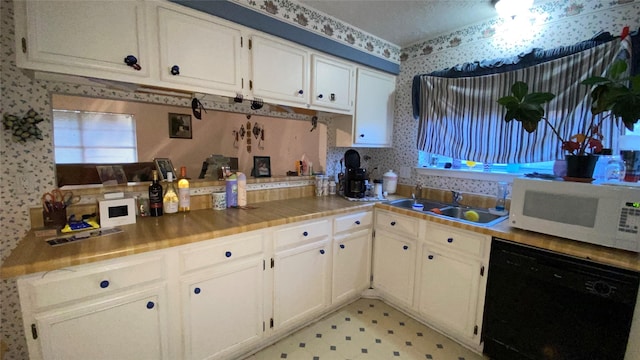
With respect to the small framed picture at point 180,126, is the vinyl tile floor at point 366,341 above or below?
below

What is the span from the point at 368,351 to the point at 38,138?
2.35 meters

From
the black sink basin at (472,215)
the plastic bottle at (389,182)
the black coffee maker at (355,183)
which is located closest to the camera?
the black sink basin at (472,215)

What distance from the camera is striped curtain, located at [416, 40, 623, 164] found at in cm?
176

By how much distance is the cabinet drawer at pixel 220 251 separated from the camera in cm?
139

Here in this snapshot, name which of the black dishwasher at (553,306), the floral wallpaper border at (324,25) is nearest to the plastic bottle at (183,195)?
the floral wallpaper border at (324,25)

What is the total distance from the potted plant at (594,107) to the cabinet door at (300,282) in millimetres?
1562

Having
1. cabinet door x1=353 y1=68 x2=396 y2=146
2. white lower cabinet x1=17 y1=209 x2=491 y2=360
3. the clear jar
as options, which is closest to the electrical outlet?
white lower cabinet x1=17 y1=209 x2=491 y2=360

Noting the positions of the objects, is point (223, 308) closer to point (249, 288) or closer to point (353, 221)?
point (249, 288)

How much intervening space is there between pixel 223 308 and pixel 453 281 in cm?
155

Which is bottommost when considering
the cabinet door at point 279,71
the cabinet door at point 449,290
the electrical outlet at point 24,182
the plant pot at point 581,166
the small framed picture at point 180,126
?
the cabinet door at point 449,290

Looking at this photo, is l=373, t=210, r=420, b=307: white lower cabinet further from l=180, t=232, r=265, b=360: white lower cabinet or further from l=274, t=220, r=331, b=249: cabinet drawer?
l=180, t=232, r=265, b=360: white lower cabinet

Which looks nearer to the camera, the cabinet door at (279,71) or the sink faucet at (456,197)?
the cabinet door at (279,71)

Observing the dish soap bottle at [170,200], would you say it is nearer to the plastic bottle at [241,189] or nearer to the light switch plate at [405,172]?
the plastic bottle at [241,189]

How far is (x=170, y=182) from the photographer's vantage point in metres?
1.77
